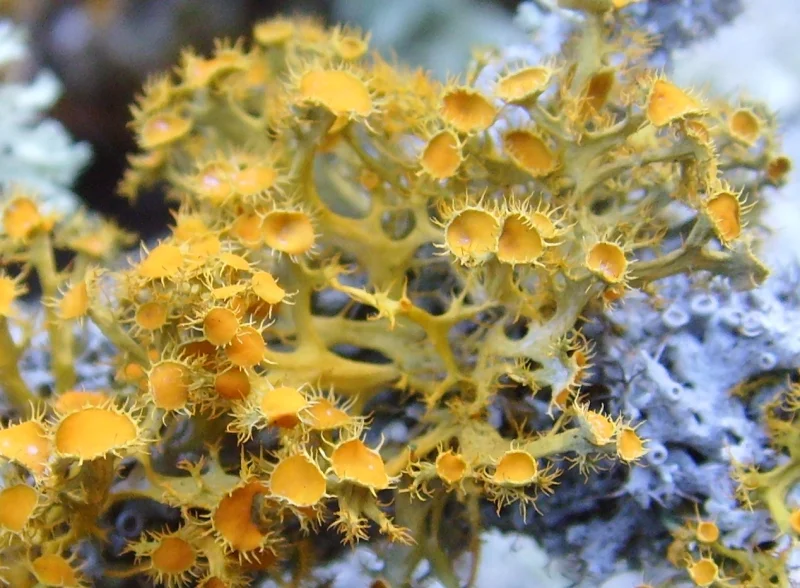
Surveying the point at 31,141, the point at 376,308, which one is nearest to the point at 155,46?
the point at 31,141

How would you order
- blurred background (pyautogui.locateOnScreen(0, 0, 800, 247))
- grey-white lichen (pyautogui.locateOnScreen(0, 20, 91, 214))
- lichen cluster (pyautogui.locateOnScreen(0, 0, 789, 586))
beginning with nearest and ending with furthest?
lichen cluster (pyautogui.locateOnScreen(0, 0, 789, 586))
grey-white lichen (pyautogui.locateOnScreen(0, 20, 91, 214))
blurred background (pyautogui.locateOnScreen(0, 0, 800, 247))

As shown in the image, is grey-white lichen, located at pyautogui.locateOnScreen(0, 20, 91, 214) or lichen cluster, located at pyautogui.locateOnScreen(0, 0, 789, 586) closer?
lichen cluster, located at pyautogui.locateOnScreen(0, 0, 789, 586)

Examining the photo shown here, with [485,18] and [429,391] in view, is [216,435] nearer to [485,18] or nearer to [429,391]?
[429,391]

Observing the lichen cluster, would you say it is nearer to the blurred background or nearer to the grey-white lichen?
the grey-white lichen

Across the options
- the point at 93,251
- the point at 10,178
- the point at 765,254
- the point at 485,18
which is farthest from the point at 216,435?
the point at 485,18

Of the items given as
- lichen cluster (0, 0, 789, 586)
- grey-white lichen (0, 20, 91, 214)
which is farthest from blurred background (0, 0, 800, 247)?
lichen cluster (0, 0, 789, 586)

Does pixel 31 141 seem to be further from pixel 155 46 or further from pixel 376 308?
pixel 376 308

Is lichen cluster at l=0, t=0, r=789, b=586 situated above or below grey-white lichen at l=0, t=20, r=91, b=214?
below
